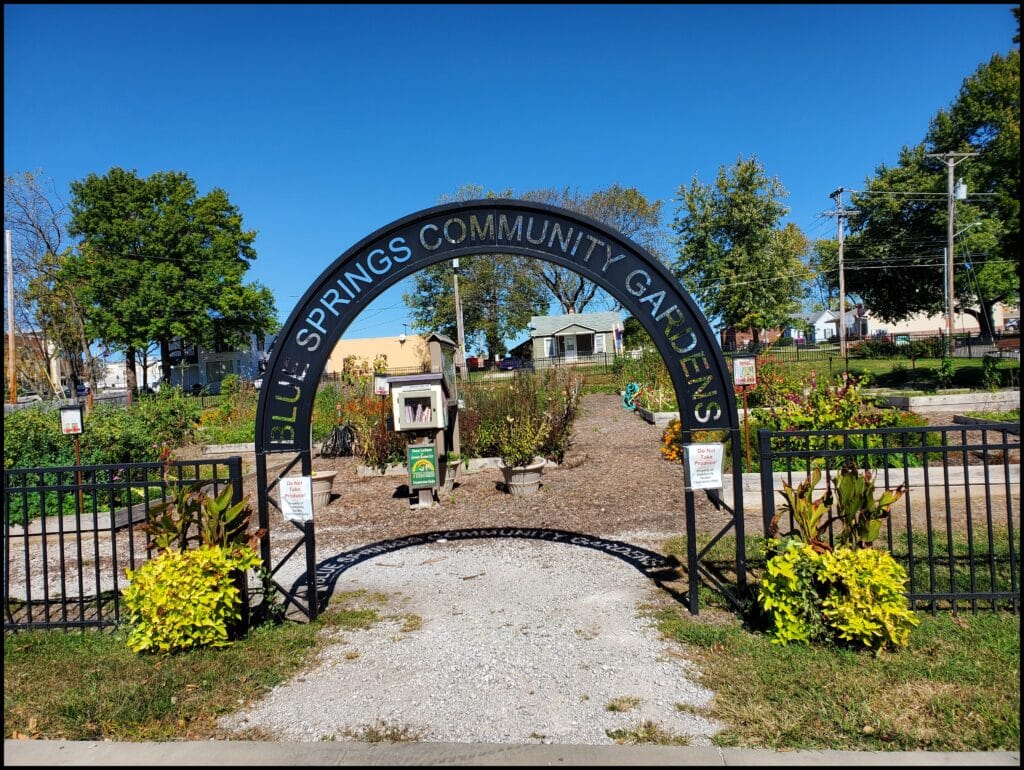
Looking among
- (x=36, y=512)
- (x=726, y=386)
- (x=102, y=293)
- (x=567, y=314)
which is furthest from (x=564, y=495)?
(x=567, y=314)

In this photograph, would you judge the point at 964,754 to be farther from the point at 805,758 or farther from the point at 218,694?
the point at 218,694

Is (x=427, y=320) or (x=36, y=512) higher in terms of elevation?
(x=427, y=320)

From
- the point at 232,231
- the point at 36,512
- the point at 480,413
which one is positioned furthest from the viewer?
the point at 232,231

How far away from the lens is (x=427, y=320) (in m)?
49.3

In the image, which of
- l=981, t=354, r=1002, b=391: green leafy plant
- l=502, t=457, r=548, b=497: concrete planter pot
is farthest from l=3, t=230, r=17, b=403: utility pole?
l=981, t=354, r=1002, b=391: green leafy plant

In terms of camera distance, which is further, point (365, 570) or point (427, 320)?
point (427, 320)

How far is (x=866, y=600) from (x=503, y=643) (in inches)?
95.5

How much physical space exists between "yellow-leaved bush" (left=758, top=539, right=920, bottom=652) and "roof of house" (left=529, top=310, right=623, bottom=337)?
47.6 metres

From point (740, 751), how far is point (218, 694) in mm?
3023

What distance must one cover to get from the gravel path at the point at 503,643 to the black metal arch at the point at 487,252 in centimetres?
89

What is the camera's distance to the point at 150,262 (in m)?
37.8

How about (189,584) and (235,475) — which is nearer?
(189,584)

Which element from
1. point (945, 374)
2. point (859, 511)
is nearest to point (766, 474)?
point (859, 511)

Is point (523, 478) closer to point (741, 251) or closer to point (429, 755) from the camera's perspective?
point (429, 755)
